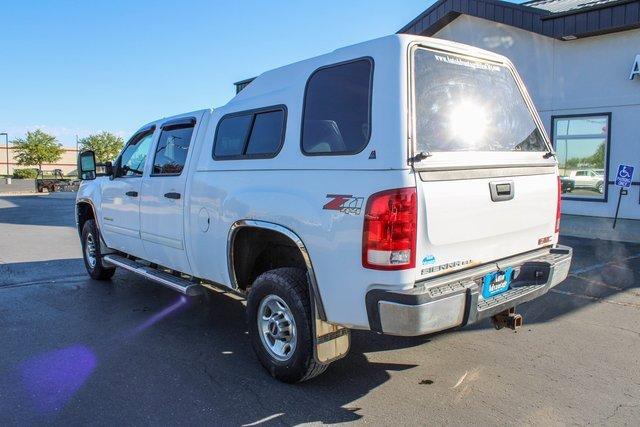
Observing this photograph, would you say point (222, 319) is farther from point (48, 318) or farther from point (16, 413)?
point (16, 413)

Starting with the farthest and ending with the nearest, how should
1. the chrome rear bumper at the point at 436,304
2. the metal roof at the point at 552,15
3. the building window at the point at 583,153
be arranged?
the building window at the point at 583,153
the metal roof at the point at 552,15
the chrome rear bumper at the point at 436,304

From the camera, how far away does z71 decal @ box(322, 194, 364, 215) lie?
304 cm

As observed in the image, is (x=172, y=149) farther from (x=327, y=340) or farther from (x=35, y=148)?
(x=35, y=148)

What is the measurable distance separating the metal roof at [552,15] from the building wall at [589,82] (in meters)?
0.45

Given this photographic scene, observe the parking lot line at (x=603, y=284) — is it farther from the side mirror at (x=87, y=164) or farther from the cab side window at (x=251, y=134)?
the side mirror at (x=87, y=164)

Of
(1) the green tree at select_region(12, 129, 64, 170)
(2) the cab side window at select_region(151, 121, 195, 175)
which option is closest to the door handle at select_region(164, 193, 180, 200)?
(2) the cab side window at select_region(151, 121, 195, 175)

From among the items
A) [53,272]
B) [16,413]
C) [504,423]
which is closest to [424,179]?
[504,423]

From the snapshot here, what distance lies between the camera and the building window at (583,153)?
40.8ft

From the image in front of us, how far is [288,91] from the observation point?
12.5 feet

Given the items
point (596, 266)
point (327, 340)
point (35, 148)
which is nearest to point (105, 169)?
point (327, 340)

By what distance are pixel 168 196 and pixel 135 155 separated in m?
1.35

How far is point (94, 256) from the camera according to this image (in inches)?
278

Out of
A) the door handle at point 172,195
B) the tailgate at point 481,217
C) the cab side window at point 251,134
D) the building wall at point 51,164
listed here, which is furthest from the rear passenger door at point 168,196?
the building wall at point 51,164

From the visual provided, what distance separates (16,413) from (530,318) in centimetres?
456
